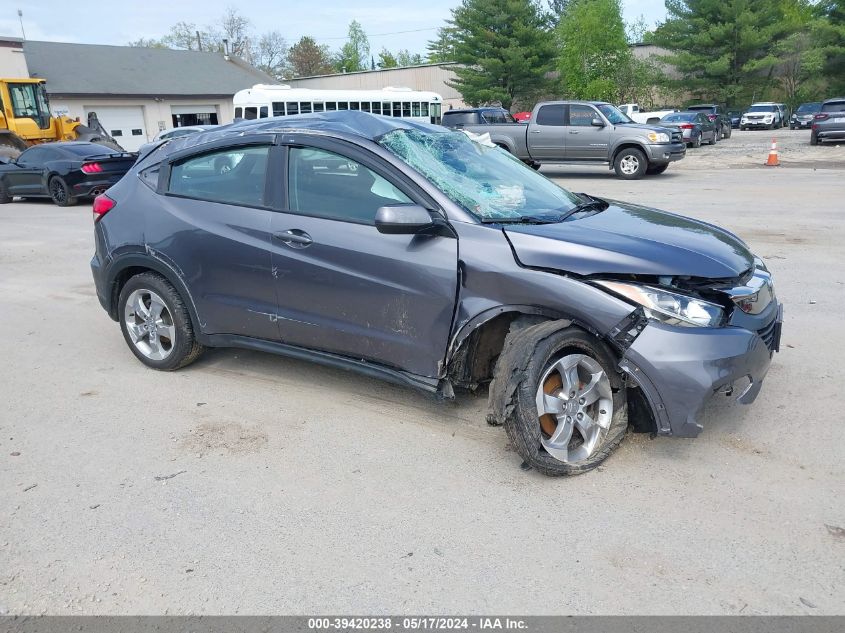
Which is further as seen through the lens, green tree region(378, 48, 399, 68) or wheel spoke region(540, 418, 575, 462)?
green tree region(378, 48, 399, 68)

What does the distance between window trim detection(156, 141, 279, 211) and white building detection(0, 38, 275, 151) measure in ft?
124

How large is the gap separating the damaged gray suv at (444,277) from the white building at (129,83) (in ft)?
125

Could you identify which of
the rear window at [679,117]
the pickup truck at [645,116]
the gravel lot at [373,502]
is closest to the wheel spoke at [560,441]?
the gravel lot at [373,502]

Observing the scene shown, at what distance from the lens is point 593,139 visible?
18.7 metres

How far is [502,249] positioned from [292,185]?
58.8 inches

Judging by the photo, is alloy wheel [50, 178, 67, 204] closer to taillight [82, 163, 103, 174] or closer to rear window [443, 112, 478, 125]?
taillight [82, 163, 103, 174]

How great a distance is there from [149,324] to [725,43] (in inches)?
2091

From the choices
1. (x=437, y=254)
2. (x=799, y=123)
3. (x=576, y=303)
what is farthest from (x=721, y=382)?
(x=799, y=123)

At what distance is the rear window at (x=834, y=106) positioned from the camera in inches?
1043

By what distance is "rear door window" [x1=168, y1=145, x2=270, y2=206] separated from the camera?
15.2 feet

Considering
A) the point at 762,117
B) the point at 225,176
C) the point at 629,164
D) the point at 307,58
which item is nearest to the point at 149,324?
the point at 225,176

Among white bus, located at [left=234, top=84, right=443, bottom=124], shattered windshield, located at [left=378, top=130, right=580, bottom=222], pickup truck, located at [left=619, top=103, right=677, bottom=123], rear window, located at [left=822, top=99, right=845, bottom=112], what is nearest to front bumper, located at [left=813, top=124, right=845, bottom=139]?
rear window, located at [left=822, top=99, right=845, bottom=112]

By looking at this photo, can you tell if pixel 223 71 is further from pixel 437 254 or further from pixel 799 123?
pixel 437 254

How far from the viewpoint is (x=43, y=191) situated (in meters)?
17.2
